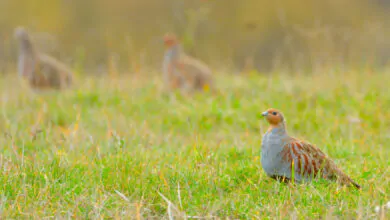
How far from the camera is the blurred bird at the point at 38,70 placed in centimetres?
809

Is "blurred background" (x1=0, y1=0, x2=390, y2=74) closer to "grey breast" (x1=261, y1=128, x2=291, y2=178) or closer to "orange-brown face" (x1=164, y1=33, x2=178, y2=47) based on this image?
"orange-brown face" (x1=164, y1=33, x2=178, y2=47)

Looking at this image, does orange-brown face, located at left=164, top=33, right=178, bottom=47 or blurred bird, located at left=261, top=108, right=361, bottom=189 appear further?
orange-brown face, located at left=164, top=33, right=178, bottom=47

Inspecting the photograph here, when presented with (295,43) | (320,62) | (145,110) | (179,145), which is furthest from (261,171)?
(295,43)

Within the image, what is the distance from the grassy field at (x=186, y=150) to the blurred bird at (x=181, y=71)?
0.85ft

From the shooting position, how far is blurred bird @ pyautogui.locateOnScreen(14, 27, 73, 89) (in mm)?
8086

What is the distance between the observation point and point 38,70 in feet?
26.9

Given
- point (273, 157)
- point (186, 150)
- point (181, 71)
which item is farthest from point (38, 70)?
point (273, 157)

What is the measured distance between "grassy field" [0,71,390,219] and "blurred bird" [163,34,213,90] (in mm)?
259

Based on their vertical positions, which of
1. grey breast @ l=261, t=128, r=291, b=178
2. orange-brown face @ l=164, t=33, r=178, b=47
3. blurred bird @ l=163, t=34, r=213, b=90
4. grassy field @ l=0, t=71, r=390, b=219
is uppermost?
orange-brown face @ l=164, t=33, r=178, b=47

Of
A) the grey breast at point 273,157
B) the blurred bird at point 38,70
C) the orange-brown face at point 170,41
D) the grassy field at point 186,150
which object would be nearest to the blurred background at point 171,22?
the orange-brown face at point 170,41

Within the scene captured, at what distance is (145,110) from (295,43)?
25.2 ft

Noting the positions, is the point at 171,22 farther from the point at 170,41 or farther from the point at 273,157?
the point at 273,157

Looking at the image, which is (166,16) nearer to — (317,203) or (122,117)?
(122,117)

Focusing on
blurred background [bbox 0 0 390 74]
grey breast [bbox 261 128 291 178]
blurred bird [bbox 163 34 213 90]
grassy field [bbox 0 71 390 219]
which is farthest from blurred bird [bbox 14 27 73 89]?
grey breast [bbox 261 128 291 178]
